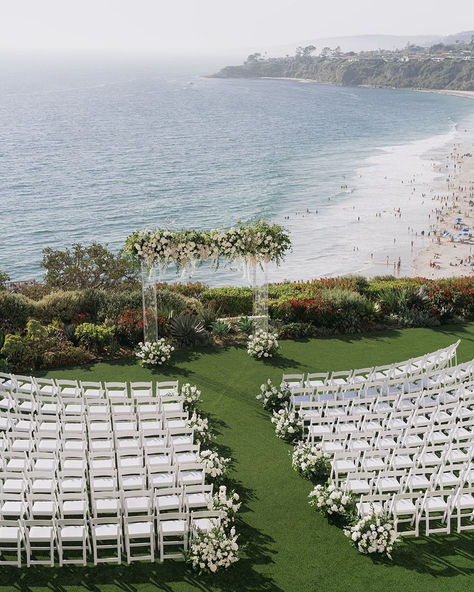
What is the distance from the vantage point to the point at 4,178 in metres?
83.0

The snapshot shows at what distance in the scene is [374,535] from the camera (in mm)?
9984

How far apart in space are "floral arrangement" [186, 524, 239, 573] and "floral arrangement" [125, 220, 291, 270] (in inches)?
374

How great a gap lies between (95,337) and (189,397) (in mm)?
4620

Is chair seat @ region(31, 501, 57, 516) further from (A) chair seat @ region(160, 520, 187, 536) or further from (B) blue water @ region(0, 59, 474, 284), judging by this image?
(B) blue water @ region(0, 59, 474, 284)

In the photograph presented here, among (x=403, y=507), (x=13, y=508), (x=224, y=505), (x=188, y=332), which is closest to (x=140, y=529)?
(x=224, y=505)

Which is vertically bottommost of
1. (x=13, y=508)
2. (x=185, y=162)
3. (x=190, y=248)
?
(x=13, y=508)

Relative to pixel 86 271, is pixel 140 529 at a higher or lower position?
lower

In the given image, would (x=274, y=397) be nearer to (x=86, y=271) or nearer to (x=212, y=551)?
(x=212, y=551)

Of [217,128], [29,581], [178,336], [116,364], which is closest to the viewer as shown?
[29,581]

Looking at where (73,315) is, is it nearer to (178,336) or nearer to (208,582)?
(178,336)

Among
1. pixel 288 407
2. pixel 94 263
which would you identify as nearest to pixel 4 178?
pixel 94 263

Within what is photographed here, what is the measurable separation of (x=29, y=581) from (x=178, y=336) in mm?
10216

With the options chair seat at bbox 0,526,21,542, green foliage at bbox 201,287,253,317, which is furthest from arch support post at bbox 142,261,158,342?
chair seat at bbox 0,526,21,542

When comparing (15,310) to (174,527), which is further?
(15,310)
